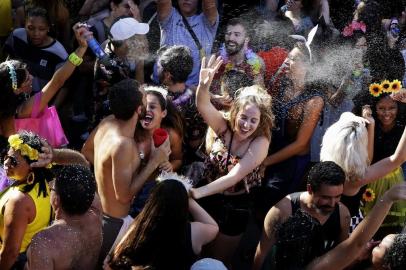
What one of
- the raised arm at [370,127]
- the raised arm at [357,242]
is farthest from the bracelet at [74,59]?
the raised arm at [357,242]

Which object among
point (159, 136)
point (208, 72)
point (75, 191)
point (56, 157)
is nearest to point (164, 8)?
point (208, 72)

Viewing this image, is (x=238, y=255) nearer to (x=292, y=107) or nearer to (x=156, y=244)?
(x=292, y=107)

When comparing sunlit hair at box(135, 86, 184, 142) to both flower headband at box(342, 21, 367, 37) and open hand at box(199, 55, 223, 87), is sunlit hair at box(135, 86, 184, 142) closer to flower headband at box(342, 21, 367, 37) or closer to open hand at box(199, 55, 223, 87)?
open hand at box(199, 55, 223, 87)

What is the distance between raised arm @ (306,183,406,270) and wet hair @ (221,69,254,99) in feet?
6.32

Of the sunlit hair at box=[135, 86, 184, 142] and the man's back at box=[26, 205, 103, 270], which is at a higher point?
the man's back at box=[26, 205, 103, 270]

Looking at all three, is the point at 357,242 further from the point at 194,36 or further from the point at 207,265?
the point at 194,36

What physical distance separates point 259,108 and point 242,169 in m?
0.43

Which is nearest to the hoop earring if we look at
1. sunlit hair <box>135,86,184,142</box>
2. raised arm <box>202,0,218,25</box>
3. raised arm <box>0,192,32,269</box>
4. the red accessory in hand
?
raised arm <box>0,192,32,269</box>

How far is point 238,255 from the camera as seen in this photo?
530cm

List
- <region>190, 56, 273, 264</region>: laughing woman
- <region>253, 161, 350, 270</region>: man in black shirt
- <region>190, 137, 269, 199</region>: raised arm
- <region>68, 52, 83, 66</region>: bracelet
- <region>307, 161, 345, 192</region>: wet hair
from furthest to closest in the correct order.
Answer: <region>68, 52, 83, 66</region>: bracelet, <region>190, 56, 273, 264</region>: laughing woman, <region>190, 137, 269, 199</region>: raised arm, <region>307, 161, 345, 192</region>: wet hair, <region>253, 161, 350, 270</region>: man in black shirt

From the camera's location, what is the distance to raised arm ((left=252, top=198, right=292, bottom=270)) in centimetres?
423

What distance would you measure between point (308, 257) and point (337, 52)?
3000 millimetres

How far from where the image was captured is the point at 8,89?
4938 mm

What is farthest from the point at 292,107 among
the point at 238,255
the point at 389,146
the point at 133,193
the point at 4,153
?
the point at 4,153
